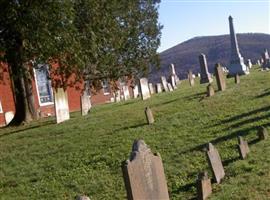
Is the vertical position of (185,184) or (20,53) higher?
(20,53)

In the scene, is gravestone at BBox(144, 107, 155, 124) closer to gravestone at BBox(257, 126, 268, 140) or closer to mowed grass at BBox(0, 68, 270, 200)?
mowed grass at BBox(0, 68, 270, 200)

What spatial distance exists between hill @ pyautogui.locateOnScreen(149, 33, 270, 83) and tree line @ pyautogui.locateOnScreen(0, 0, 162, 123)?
76.7 meters

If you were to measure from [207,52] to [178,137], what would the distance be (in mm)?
113182

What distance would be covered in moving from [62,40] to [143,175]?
10.4 metres

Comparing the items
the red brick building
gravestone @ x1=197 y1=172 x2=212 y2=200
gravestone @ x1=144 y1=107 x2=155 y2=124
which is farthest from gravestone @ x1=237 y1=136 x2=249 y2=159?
the red brick building

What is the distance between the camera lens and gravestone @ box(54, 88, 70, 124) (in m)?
19.1

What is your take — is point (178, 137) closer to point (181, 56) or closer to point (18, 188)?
point (18, 188)

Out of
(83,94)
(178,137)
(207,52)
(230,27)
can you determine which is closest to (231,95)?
(178,137)

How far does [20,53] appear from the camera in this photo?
18.1 m

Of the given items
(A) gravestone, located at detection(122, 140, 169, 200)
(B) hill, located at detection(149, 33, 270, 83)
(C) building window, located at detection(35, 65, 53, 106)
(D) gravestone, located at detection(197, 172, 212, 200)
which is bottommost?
(D) gravestone, located at detection(197, 172, 212, 200)

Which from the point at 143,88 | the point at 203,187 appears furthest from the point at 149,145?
the point at 143,88

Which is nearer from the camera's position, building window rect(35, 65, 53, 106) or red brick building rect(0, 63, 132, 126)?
red brick building rect(0, 63, 132, 126)

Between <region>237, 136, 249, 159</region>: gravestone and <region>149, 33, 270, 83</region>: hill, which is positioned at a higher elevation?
<region>149, 33, 270, 83</region>: hill

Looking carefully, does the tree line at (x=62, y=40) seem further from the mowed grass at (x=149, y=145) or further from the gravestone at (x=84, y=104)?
the mowed grass at (x=149, y=145)
